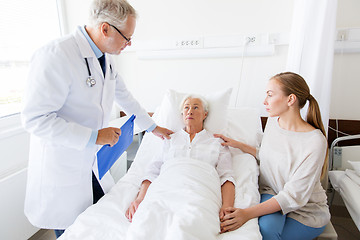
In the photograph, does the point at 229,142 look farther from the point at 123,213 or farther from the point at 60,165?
the point at 60,165

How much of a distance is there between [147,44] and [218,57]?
2.37ft

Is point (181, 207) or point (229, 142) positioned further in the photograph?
point (229, 142)

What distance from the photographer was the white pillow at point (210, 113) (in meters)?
1.77

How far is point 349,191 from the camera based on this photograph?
146 cm

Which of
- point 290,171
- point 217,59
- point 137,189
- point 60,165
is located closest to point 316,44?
point 217,59

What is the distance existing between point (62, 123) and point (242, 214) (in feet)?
3.06

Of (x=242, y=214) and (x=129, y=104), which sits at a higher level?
(x=129, y=104)

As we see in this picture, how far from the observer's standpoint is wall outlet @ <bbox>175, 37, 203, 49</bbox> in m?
2.17

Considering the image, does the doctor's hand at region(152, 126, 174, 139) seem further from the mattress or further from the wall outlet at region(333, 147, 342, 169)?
the wall outlet at region(333, 147, 342, 169)

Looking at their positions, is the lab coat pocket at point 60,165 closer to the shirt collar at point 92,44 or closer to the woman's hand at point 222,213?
the shirt collar at point 92,44

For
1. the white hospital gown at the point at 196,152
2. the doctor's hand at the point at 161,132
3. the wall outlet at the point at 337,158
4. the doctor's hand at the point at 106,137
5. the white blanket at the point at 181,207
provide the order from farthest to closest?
the wall outlet at the point at 337,158 < the doctor's hand at the point at 161,132 < the white hospital gown at the point at 196,152 < the doctor's hand at the point at 106,137 < the white blanket at the point at 181,207

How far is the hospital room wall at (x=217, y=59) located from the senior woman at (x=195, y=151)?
1.99 feet

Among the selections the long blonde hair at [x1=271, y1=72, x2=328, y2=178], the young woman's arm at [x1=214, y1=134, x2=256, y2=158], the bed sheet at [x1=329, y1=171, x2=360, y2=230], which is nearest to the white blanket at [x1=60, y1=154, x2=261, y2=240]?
the young woman's arm at [x1=214, y1=134, x2=256, y2=158]

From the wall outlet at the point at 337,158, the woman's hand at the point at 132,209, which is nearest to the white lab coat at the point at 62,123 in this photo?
the woman's hand at the point at 132,209
